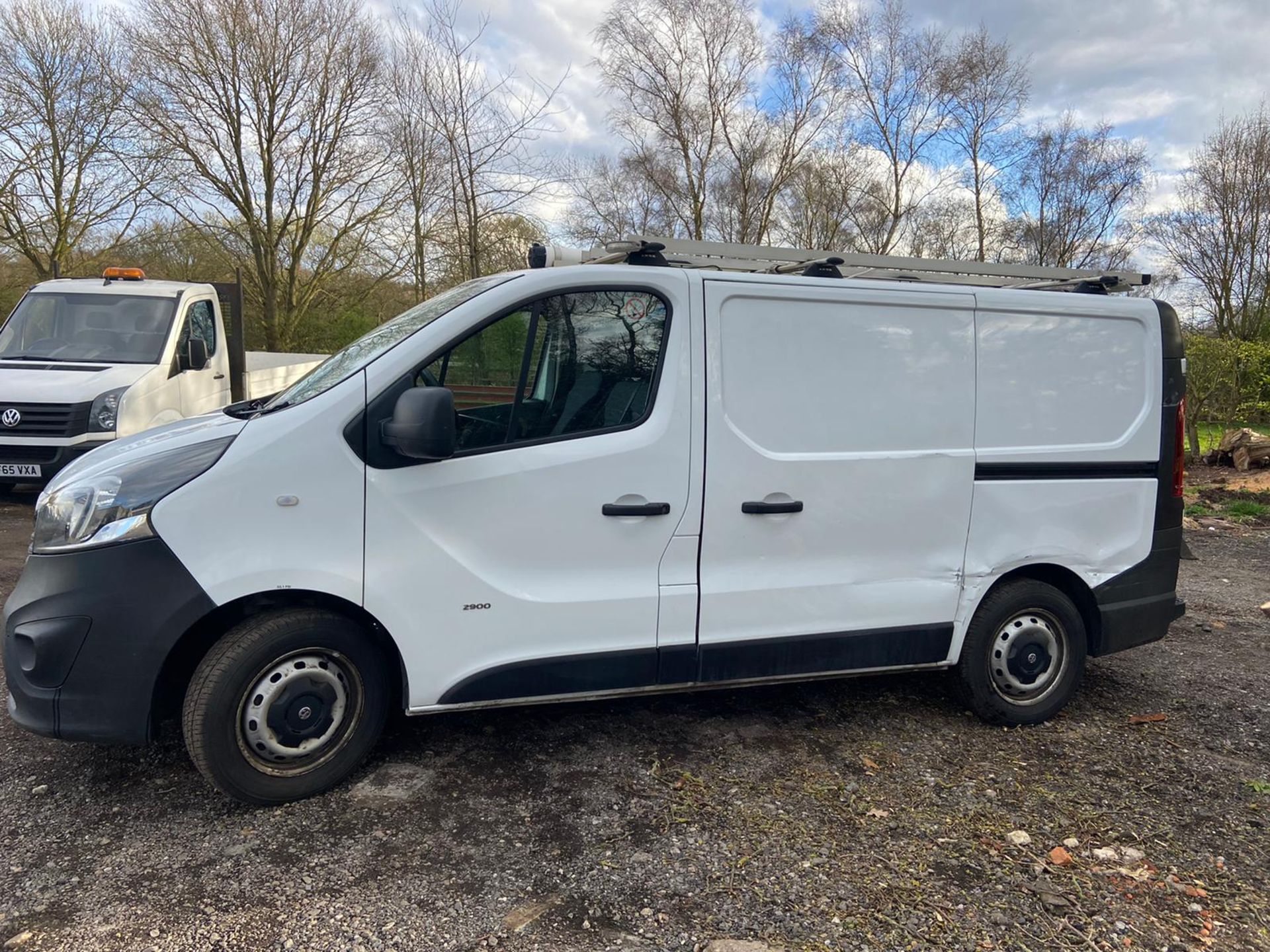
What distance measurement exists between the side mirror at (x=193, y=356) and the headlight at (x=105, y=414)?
994 millimetres

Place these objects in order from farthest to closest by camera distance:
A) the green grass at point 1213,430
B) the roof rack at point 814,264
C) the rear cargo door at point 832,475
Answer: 1. the green grass at point 1213,430
2. the roof rack at point 814,264
3. the rear cargo door at point 832,475

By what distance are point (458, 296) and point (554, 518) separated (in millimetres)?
1051

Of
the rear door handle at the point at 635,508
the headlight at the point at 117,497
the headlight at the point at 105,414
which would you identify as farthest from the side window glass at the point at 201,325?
the rear door handle at the point at 635,508

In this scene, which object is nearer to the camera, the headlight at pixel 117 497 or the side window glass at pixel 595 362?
the headlight at pixel 117 497

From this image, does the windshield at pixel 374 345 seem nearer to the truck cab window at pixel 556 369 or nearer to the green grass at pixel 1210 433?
the truck cab window at pixel 556 369

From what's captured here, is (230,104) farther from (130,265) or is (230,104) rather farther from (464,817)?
(464,817)

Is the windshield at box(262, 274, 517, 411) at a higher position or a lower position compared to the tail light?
higher

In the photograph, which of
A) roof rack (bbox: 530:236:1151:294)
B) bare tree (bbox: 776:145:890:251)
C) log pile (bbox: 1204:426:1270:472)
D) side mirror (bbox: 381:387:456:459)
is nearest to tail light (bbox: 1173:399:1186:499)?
roof rack (bbox: 530:236:1151:294)

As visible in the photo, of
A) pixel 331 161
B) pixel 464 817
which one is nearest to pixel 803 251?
pixel 464 817

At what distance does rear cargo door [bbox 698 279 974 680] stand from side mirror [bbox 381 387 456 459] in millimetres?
1058

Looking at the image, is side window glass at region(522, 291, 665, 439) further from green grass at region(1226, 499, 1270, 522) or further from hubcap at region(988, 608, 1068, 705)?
green grass at region(1226, 499, 1270, 522)

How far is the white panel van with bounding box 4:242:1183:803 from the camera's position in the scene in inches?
110

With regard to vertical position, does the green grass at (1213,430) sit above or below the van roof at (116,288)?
below

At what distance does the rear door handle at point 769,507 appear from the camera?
3.33 m
